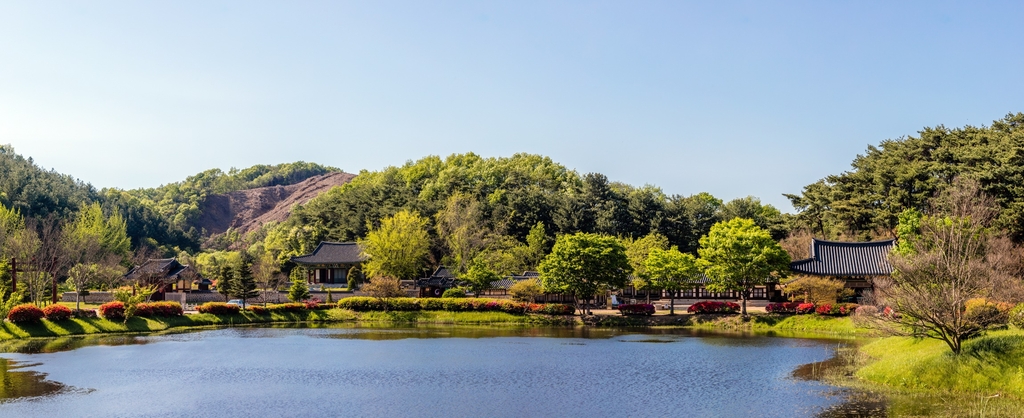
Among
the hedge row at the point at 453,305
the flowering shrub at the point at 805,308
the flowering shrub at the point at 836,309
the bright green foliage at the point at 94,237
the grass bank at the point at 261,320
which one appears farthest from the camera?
the bright green foliage at the point at 94,237

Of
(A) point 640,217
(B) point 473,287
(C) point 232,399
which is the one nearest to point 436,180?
(A) point 640,217

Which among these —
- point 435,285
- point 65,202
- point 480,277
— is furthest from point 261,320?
point 65,202

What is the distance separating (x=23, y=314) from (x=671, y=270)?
41013mm

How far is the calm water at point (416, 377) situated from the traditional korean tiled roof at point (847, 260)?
15.1m

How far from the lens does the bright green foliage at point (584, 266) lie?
191 ft

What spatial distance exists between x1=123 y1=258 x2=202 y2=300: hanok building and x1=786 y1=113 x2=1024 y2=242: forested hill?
2348 inches

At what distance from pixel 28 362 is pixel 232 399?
13.8 metres

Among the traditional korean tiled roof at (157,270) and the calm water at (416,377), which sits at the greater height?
the traditional korean tiled roof at (157,270)

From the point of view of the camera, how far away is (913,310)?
28.0m

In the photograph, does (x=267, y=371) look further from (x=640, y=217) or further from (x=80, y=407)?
(x=640, y=217)

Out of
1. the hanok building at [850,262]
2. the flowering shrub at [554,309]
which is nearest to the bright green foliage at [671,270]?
the flowering shrub at [554,309]

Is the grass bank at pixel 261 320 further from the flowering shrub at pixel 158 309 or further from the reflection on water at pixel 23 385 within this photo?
the reflection on water at pixel 23 385

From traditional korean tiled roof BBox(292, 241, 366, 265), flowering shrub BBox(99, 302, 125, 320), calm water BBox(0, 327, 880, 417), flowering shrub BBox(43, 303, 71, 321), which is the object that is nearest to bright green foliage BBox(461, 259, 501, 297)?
calm water BBox(0, 327, 880, 417)

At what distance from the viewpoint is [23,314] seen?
45812 millimetres
